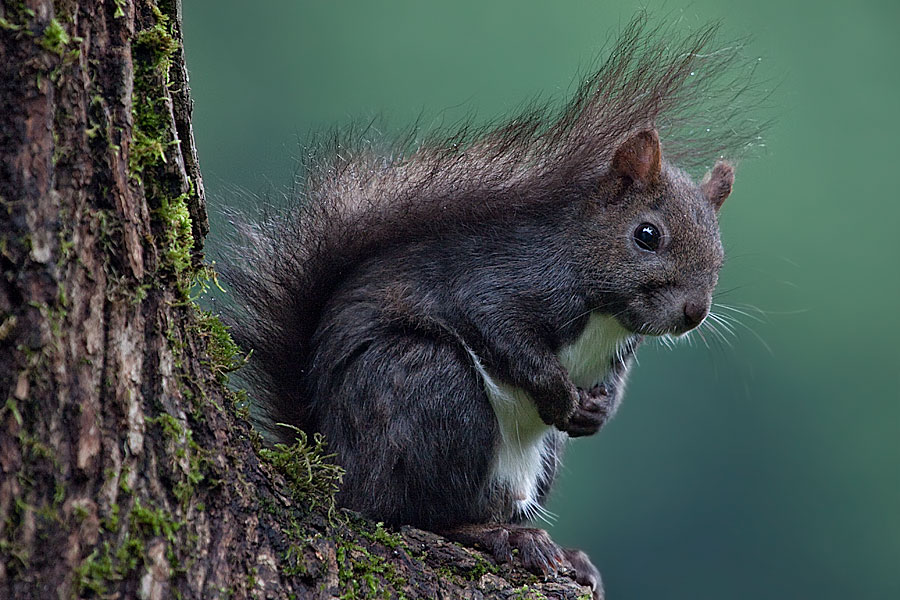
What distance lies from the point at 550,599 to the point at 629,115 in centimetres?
125

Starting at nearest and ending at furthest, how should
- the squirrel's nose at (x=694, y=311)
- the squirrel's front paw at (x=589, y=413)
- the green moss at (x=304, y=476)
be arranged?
the green moss at (x=304, y=476)
the squirrel's nose at (x=694, y=311)
the squirrel's front paw at (x=589, y=413)

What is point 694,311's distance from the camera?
2.39 meters

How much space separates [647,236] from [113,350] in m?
1.59

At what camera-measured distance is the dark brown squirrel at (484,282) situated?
210cm

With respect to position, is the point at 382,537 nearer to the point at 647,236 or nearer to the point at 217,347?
the point at 217,347

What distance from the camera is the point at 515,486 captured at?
2.44 metres

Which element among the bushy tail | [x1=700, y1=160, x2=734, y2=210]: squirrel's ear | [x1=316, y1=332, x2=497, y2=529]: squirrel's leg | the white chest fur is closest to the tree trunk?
[x1=316, y1=332, x2=497, y2=529]: squirrel's leg

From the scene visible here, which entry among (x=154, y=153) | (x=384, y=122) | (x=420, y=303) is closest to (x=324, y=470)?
(x=420, y=303)

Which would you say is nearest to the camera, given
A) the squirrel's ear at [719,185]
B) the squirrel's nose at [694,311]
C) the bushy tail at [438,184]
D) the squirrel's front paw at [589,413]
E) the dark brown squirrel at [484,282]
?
the dark brown squirrel at [484,282]

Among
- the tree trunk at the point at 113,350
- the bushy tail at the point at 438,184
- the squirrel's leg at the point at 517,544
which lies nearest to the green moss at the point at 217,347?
the tree trunk at the point at 113,350

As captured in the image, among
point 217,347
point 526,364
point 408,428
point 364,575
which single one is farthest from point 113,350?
point 526,364

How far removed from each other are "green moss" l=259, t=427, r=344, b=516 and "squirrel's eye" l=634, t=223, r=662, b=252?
1.11 metres

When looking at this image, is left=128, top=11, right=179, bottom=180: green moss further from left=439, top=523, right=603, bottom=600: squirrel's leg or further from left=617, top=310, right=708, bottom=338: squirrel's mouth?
left=617, top=310, right=708, bottom=338: squirrel's mouth

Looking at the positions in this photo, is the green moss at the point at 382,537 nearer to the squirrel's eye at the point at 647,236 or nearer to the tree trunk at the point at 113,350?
the tree trunk at the point at 113,350
